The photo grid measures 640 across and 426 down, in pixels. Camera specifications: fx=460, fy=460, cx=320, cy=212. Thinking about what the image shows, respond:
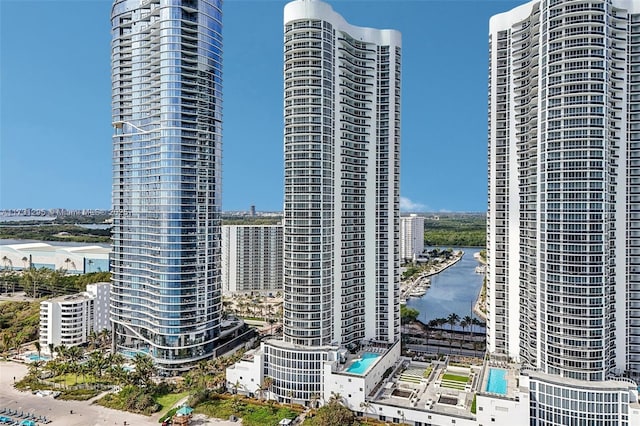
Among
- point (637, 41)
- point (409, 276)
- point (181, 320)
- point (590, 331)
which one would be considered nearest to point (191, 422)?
point (181, 320)

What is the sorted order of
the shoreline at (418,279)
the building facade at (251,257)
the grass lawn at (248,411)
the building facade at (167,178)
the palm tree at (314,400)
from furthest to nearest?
the shoreline at (418,279) → the building facade at (251,257) → the building facade at (167,178) → the palm tree at (314,400) → the grass lawn at (248,411)

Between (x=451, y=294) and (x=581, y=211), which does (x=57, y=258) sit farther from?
(x=581, y=211)

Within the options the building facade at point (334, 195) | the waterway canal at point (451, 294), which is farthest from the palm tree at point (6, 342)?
the waterway canal at point (451, 294)

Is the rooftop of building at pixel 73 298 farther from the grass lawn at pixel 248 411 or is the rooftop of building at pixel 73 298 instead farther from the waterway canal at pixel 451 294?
the waterway canal at pixel 451 294

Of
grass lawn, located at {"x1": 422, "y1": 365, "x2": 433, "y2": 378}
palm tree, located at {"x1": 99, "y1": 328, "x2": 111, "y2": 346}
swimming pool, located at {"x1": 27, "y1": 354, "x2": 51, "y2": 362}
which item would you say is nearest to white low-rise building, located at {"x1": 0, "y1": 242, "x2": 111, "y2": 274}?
palm tree, located at {"x1": 99, "y1": 328, "x2": 111, "y2": 346}

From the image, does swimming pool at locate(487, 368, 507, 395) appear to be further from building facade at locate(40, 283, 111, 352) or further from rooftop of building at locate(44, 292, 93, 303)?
rooftop of building at locate(44, 292, 93, 303)

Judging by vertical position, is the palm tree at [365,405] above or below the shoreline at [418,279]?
above

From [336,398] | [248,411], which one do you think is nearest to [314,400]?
[336,398]
